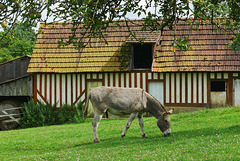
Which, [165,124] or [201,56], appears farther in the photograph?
[201,56]

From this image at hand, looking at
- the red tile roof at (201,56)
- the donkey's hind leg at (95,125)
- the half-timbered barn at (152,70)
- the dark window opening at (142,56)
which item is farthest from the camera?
the dark window opening at (142,56)

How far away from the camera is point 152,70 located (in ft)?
80.4

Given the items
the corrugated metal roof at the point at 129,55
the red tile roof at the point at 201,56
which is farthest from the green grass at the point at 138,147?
the corrugated metal roof at the point at 129,55

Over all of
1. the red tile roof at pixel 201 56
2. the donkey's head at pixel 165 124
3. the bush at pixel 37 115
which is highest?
the red tile roof at pixel 201 56

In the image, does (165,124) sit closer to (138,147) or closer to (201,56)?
(138,147)

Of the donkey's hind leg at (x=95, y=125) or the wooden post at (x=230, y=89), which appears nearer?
the donkey's hind leg at (x=95, y=125)

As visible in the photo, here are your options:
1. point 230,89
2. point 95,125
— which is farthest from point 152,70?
point 95,125

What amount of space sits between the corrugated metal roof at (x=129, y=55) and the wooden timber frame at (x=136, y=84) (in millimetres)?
563

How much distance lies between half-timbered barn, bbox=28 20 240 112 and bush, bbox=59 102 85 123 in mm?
571

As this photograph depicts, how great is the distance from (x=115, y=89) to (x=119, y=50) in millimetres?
11990

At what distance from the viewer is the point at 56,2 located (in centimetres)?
872

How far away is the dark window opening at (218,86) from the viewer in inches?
986

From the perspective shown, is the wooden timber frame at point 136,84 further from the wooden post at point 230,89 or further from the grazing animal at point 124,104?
the grazing animal at point 124,104

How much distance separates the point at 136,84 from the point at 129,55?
84.1 inches
